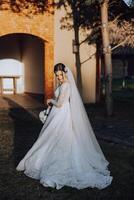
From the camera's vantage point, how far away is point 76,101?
7652mm

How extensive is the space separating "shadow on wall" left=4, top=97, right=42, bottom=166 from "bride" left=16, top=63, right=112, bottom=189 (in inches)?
39.2

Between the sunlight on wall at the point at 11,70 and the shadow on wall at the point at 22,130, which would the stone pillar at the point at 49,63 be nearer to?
the shadow on wall at the point at 22,130

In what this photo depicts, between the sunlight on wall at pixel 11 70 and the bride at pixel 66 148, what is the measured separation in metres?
13.4

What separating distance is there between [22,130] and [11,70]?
9.56 meters

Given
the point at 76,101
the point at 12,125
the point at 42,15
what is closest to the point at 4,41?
the point at 42,15

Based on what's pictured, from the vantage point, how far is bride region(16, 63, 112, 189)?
23.4ft

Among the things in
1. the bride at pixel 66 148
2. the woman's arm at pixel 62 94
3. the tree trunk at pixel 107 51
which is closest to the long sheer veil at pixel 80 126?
the bride at pixel 66 148

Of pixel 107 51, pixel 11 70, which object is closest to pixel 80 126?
pixel 107 51

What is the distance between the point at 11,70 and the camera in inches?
826

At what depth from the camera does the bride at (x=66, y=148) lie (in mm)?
7137

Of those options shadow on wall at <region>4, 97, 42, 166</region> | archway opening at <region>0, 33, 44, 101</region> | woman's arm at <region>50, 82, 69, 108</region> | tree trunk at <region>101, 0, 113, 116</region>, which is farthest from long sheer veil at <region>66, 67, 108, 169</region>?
archway opening at <region>0, 33, 44, 101</region>

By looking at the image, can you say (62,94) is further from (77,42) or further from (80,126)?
(77,42)

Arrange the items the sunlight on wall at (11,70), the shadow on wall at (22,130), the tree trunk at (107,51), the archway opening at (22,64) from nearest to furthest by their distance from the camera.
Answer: the shadow on wall at (22,130) → the tree trunk at (107,51) → the archway opening at (22,64) → the sunlight on wall at (11,70)

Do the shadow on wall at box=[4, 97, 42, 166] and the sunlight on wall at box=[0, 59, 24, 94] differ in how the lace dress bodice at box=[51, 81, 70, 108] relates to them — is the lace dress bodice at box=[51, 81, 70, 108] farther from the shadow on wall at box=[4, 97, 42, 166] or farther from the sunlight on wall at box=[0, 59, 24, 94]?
the sunlight on wall at box=[0, 59, 24, 94]
